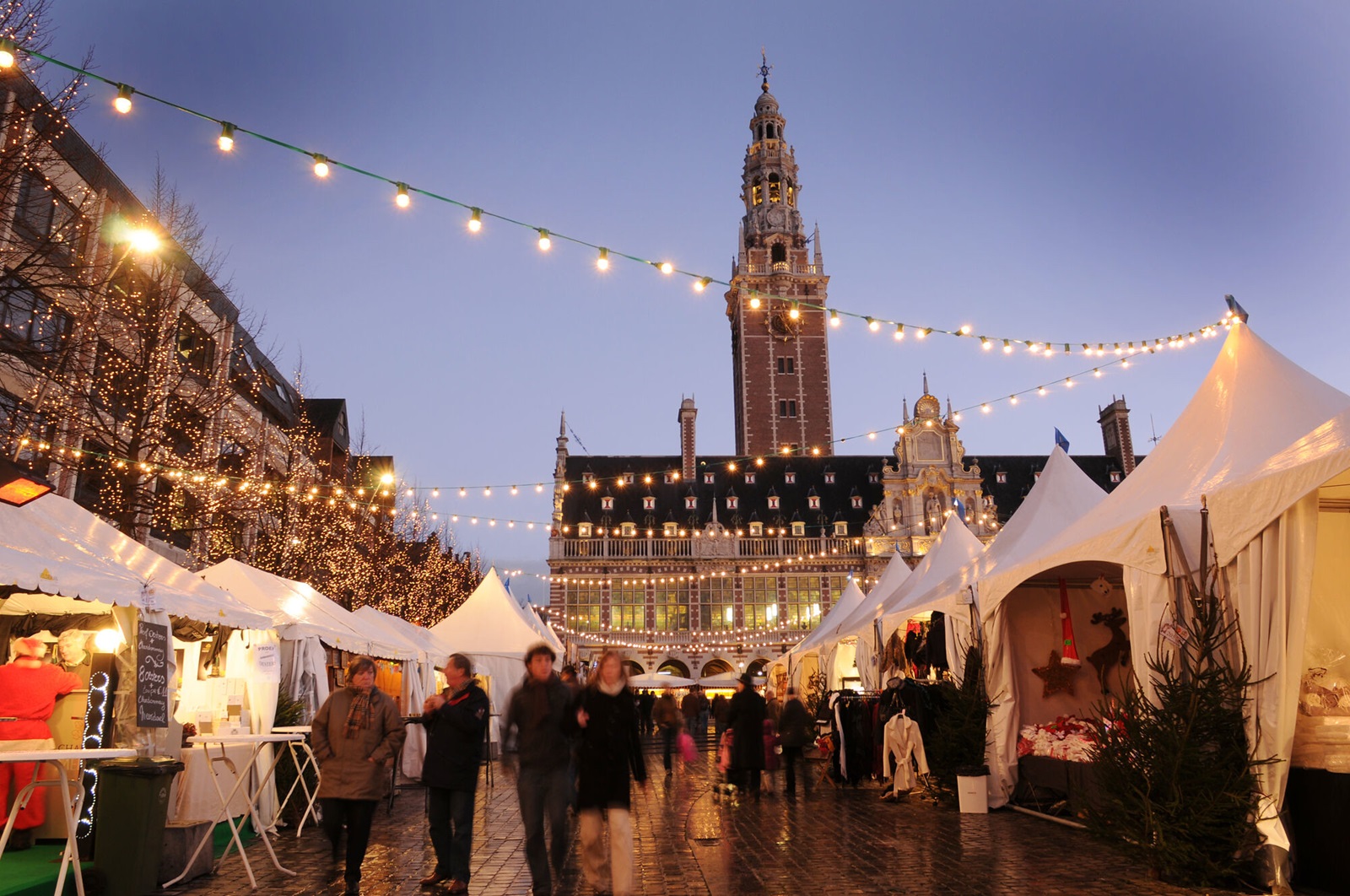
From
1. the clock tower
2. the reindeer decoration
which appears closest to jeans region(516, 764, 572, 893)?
the reindeer decoration

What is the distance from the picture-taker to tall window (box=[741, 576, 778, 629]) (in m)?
44.6

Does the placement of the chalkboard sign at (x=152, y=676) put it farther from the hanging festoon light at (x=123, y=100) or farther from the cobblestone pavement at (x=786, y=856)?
the hanging festoon light at (x=123, y=100)

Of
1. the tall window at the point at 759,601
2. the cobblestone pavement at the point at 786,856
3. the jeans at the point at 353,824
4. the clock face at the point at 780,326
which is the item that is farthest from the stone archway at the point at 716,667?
the jeans at the point at 353,824

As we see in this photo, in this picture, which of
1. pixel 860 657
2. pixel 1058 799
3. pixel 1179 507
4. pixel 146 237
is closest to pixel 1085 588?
pixel 1058 799

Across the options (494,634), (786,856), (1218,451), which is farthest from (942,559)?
(494,634)

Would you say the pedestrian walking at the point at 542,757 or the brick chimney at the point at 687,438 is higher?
the brick chimney at the point at 687,438

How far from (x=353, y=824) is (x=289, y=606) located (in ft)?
17.5

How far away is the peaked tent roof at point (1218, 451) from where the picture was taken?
679 centimetres

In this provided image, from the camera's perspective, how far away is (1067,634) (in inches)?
403

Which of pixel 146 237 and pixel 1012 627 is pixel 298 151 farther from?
pixel 1012 627

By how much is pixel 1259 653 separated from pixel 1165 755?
91 cm

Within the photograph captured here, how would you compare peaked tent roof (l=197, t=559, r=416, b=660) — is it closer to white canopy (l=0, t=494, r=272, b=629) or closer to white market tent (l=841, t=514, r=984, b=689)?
white canopy (l=0, t=494, r=272, b=629)

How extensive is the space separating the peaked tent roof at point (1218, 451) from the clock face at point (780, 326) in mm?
43766

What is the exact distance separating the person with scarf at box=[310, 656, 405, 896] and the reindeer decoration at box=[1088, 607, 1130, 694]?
7902 mm
